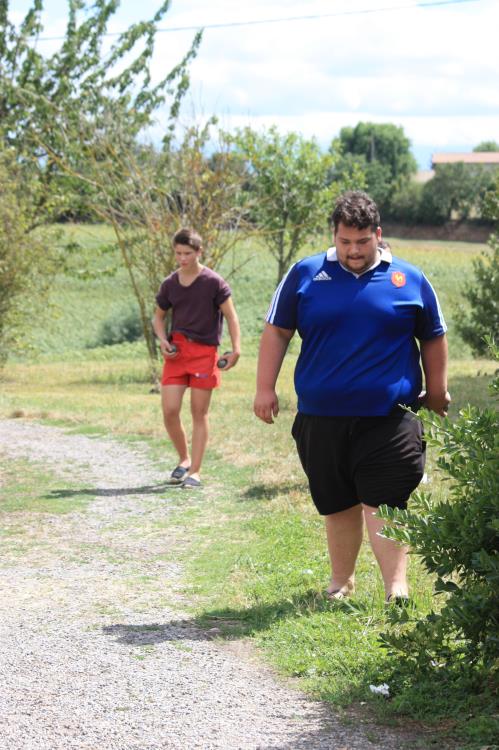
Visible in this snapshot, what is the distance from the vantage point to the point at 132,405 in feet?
49.2

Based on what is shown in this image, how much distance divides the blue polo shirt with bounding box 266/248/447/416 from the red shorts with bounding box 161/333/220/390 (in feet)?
12.8

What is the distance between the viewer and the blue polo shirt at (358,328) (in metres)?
5.22

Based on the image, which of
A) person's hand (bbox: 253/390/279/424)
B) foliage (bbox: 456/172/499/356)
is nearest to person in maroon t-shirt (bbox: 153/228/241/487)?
person's hand (bbox: 253/390/279/424)

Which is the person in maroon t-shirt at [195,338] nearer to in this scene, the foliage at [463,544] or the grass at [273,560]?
the grass at [273,560]

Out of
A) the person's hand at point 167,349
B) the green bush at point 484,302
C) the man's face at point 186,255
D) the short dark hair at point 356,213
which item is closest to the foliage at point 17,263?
the green bush at point 484,302

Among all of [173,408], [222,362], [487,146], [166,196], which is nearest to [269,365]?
[222,362]

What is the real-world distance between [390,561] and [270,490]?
12.3 ft

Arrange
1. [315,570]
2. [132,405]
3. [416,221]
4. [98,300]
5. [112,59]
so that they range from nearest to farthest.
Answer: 1. [315,570]
2. [132,405]
3. [112,59]
4. [98,300]
5. [416,221]

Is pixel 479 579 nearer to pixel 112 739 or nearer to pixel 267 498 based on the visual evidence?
pixel 112 739

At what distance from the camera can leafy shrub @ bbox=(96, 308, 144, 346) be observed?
39.1 meters

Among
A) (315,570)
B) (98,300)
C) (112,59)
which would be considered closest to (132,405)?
(315,570)

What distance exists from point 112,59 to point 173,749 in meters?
32.0

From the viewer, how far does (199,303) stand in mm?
9188

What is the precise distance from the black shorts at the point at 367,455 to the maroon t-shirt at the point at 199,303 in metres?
3.80
